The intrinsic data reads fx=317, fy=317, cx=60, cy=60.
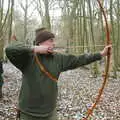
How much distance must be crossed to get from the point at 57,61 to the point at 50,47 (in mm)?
214

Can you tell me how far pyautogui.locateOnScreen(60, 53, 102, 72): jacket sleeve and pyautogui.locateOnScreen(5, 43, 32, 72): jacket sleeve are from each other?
348 millimetres

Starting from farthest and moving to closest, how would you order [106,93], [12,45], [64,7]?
1. [64,7]
2. [106,93]
3. [12,45]

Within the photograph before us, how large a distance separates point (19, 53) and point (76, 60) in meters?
0.55

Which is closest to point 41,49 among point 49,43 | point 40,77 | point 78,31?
point 49,43

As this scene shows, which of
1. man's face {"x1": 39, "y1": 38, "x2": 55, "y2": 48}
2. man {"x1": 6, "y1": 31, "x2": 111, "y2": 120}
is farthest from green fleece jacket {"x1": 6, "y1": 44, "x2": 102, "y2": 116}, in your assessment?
man's face {"x1": 39, "y1": 38, "x2": 55, "y2": 48}

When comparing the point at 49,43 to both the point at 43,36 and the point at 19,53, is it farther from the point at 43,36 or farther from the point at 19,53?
the point at 19,53

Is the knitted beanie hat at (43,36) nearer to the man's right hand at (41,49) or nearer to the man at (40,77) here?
the man at (40,77)

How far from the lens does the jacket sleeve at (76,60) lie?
292 cm

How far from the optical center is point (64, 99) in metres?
9.04

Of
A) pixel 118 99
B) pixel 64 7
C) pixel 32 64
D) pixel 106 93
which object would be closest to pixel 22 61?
pixel 32 64

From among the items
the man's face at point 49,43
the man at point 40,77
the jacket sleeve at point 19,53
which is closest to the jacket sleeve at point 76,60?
the man at point 40,77

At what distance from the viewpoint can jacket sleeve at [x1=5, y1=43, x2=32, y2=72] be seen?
2.75m

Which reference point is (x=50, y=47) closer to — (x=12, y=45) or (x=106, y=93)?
(x=12, y=45)

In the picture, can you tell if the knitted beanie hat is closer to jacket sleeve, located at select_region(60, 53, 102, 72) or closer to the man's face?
the man's face
